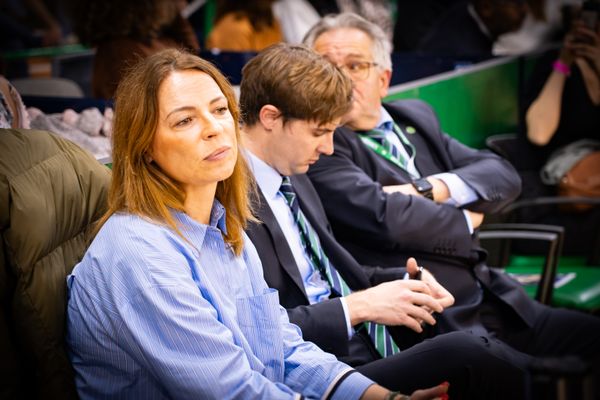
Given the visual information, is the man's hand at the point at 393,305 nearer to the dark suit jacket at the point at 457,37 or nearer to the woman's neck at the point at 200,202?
the woman's neck at the point at 200,202

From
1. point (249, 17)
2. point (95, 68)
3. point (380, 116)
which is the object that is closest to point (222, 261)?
point (380, 116)

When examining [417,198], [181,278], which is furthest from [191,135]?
[417,198]

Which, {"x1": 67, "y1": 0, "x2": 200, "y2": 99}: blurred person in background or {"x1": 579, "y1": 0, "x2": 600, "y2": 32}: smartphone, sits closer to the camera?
{"x1": 67, "y1": 0, "x2": 200, "y2": 99}: blurred person in background

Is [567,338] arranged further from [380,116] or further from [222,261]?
[222,261]

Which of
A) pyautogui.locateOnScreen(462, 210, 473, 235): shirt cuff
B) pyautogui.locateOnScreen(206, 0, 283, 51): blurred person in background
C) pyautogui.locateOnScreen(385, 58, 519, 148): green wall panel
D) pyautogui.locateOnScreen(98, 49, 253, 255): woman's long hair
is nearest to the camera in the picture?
pyautogui.locateOnScreen(98, 49, 253, 255): woman's long hair

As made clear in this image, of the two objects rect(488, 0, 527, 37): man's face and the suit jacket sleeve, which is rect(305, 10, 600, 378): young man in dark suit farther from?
rect(488, 0, 527, 37): man's face

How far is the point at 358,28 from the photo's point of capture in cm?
289

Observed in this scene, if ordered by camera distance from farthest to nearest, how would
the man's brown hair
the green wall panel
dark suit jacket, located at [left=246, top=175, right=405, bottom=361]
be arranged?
1. the green wall panel
2. the man's brown hair
3. dark suit jacket, located at [left=246, top=175, right=405, bottom=361]

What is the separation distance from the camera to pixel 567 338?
282 cm

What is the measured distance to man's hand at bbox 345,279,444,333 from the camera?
87.1 inches

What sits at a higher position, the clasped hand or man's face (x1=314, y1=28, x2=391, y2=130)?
man's face (x1=314, y1=28, x2=391, y2=130)

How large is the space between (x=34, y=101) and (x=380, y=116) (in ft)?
4.53

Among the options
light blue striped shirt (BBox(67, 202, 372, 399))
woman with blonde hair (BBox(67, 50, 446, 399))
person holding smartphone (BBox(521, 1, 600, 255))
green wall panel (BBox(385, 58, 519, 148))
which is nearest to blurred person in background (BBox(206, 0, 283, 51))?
green wall panel (BBox(385, 58, 519, 148))

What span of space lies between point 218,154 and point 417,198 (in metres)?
1.05
